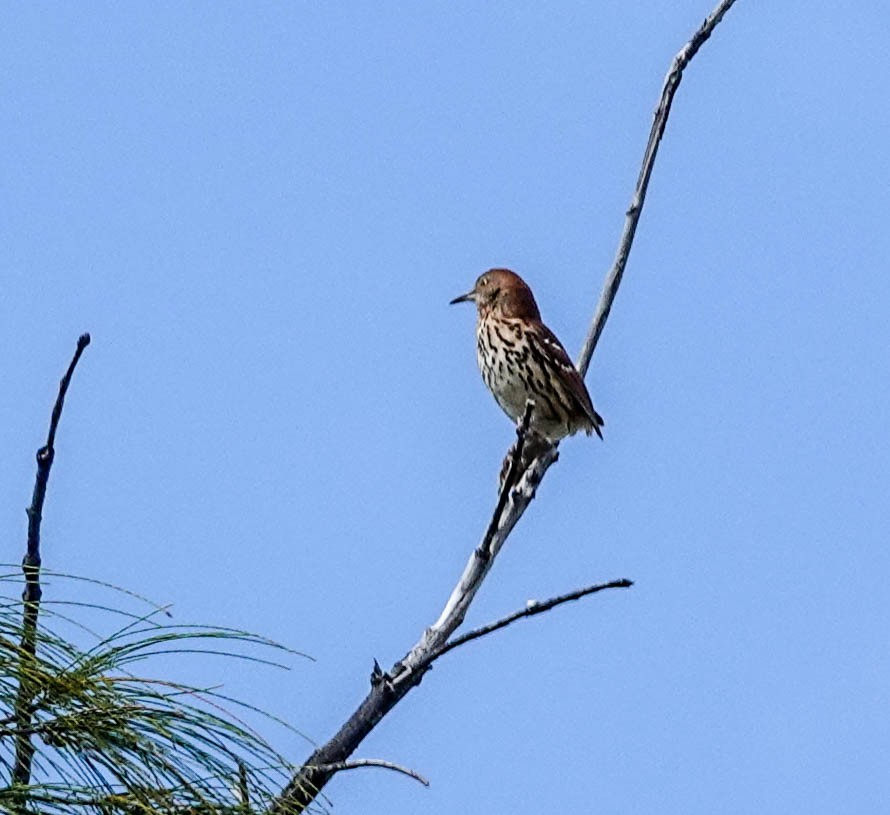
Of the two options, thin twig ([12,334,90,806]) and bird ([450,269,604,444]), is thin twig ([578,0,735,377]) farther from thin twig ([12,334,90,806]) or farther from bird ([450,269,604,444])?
bird ([450,269,604,444])

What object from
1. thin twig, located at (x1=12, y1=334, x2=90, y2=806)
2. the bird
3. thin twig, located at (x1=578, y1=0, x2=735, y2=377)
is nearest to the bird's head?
the bird

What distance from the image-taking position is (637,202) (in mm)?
4379

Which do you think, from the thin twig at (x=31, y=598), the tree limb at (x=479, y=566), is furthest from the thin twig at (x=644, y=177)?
the thin twig at (x=31, y=598)

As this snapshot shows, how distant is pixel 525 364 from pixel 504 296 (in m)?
0.78

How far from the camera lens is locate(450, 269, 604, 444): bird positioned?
7.65m

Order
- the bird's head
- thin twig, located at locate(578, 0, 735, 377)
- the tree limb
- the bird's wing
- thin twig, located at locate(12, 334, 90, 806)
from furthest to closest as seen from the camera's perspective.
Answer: the bird's head → the bird's wing → thin twig, located at locate(578, 0, 735, 377) → the tree limb → thin twig, located at locate(12, 334, 90, 806)

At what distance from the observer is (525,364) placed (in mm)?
7840

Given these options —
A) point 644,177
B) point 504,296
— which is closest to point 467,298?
point 504,296

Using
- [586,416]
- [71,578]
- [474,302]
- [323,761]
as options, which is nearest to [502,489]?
[323,761]

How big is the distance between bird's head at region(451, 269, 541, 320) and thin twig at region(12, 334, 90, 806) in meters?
5.26

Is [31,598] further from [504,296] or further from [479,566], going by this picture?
[504,296]

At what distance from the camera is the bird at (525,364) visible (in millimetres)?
7648

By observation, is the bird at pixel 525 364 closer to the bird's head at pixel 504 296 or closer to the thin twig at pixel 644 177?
the bird's head at pixel 504 296

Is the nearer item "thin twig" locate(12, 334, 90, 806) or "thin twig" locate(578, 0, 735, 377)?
"thin twig" locate(12, 334, 90, 806)
